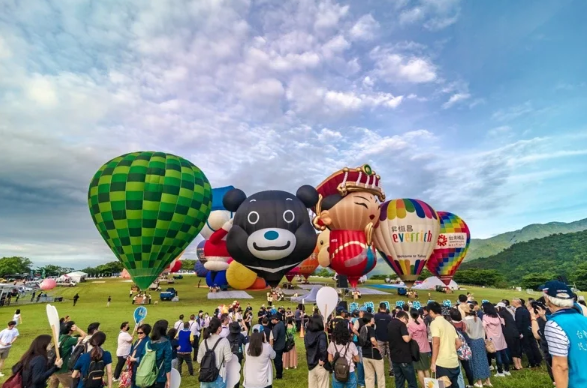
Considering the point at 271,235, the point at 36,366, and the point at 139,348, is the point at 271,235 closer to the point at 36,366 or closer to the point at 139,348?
the point at 139,348

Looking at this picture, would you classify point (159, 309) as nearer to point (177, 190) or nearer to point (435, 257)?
point (177, 190)

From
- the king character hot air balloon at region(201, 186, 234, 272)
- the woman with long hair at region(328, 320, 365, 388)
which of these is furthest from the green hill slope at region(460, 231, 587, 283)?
the woman with long hair at region(328, 320, 365, 388)

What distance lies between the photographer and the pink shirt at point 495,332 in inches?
297

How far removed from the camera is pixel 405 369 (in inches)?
Result: 222

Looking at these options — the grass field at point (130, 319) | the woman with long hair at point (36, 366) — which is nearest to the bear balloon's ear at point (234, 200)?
the grass field at point (130, 319)

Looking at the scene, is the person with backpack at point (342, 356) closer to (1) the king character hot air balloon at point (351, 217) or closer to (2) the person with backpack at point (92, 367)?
(2) the person with backpack at point (92, 367)

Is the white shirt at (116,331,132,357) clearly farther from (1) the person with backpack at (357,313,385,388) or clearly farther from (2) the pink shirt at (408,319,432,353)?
(2) the pink shirt at (408,319,432,353)

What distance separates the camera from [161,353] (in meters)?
4.95

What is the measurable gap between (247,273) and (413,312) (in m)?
25.8

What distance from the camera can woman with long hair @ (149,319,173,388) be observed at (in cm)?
493

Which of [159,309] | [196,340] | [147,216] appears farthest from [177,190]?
[196,340]

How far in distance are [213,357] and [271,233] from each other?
Result: 14.8 meters

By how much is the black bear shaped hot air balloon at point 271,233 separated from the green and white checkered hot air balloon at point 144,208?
299 centimetres

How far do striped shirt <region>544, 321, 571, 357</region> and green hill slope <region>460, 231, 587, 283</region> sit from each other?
96398 mm
